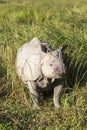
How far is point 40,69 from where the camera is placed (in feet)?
20.7

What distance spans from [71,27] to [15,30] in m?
1.04

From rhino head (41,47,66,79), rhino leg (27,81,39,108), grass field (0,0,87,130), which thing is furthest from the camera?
rhino leg (27,81,39,108)

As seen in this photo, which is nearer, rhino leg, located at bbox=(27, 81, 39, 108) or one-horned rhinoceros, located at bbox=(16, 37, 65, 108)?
one-horned rhinoceros, located at bbox=(16, 37, 65, 108)

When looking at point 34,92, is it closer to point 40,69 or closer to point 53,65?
point 40,69

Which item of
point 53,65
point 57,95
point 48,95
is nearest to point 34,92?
point 57,95

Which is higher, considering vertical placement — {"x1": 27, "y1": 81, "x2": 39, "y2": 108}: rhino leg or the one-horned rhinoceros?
the one-horned rhinoceros

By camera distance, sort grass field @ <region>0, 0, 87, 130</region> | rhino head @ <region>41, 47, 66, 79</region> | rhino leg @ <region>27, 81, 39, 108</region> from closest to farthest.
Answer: grass field @ <region>0, 0, 87, 130</region> < rhino head @ <region>41, 47, 66, 79</region> < rhino leg @ <region>27, 81, 39, 108</region>

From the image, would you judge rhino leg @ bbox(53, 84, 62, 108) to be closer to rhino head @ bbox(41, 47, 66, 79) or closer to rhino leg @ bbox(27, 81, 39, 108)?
rhino leg @ bbox(27, 81, 39, 108)

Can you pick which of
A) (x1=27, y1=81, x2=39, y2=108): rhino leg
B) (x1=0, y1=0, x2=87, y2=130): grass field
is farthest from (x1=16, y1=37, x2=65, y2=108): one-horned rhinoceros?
(x1=0, y1=0, x2=87, y2=130): grass field

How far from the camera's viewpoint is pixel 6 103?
680cm

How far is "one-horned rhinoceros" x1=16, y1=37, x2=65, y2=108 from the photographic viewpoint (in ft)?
20.1

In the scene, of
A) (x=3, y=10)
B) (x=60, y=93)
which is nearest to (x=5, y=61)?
(x=60, y=93)

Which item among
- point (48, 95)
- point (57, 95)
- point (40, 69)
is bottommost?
point (48, 95)

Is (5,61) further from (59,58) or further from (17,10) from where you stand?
(17,10)
